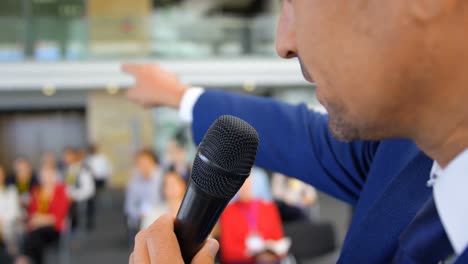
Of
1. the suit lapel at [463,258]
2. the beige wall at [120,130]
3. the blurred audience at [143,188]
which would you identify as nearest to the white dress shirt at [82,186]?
the blurred audience at [143,188]

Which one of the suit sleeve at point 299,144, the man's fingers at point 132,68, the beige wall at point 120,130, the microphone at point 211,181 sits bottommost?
the beige wall at point 120,130

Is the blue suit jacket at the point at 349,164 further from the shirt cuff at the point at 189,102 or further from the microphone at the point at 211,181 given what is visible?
the microphone at the point at 211,181

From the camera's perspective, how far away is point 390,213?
67cm

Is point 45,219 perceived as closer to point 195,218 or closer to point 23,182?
point 23,182

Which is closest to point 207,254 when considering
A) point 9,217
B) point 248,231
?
point 248,231

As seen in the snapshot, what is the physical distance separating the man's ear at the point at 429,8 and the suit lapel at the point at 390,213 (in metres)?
0.27

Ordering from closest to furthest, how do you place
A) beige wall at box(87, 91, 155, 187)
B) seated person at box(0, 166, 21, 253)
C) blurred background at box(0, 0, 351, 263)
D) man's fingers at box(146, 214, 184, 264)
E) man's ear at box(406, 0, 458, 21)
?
1. man's ear at box(406, 0, 458, 21)
2. man's fingers at box(146, 214, 184, 264)
3. seated person at box(0, 166, 21, 253)
4. blurred background at box(0, 0, 351, 263)
5. beige wall at box(87, 91, 155, 187)

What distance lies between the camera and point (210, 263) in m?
0.62

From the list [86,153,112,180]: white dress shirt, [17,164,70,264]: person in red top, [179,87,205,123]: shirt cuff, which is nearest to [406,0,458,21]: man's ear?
[179,87,205,123]: shirt cuff

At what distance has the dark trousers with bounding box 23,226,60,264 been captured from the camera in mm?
4915

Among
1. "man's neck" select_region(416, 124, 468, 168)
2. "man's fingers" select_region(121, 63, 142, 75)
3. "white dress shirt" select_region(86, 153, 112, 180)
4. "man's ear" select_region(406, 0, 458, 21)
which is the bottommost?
"white dress shirt" select_region(86, 153, 112, 180)

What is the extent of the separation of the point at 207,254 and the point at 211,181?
0.34 ft

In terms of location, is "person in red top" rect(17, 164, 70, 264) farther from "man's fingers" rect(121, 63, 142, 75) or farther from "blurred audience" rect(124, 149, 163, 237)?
"man's fingers" rect(121, 63, 142, 75)

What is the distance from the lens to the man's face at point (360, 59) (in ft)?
1.52
